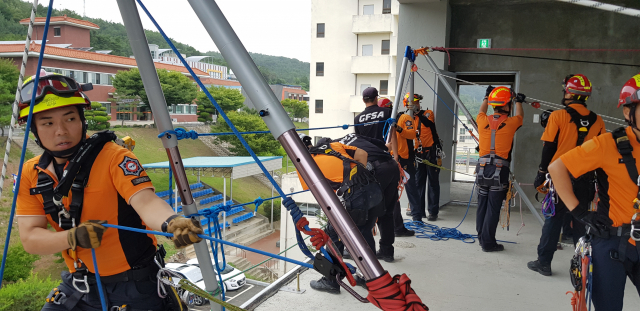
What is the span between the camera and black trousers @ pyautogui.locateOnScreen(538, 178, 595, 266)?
3.24 m

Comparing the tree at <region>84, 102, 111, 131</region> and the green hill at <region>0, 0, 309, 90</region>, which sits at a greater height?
Answer: the green hill at <region>0, 0, 309, 90</region>

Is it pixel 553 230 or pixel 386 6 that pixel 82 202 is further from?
pixel 386 6

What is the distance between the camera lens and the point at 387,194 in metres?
3.86

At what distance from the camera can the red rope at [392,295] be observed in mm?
1229

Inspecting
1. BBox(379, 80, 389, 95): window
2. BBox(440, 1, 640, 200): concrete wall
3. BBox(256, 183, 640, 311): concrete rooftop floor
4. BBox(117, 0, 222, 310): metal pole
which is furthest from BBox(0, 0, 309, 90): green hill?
BBox(117, 0, 222, 310): metal pole

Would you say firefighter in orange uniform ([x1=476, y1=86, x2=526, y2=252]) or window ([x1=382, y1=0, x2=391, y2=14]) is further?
window ([x1=382, y1=0, x2=391, y2=14])

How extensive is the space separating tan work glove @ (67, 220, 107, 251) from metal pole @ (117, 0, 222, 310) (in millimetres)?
522

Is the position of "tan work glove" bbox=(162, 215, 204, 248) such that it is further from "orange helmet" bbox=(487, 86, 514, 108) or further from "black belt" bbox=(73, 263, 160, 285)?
"orange helmet" bbox=(487, 86, 514, 108)

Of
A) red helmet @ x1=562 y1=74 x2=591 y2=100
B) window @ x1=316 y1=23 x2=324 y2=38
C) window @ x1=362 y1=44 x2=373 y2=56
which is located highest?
window @ x1=316 y1=23 x2=324 y2=38

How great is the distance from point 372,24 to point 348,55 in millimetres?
3253

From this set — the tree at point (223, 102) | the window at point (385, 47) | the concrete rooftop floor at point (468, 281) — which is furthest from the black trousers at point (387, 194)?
the tree at point (223, 102)

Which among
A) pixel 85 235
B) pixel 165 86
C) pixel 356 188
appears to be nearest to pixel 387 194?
pixel 356 188

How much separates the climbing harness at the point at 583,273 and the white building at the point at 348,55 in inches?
1308

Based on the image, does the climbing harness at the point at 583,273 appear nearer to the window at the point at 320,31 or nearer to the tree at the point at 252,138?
the window at the point at 320,31
